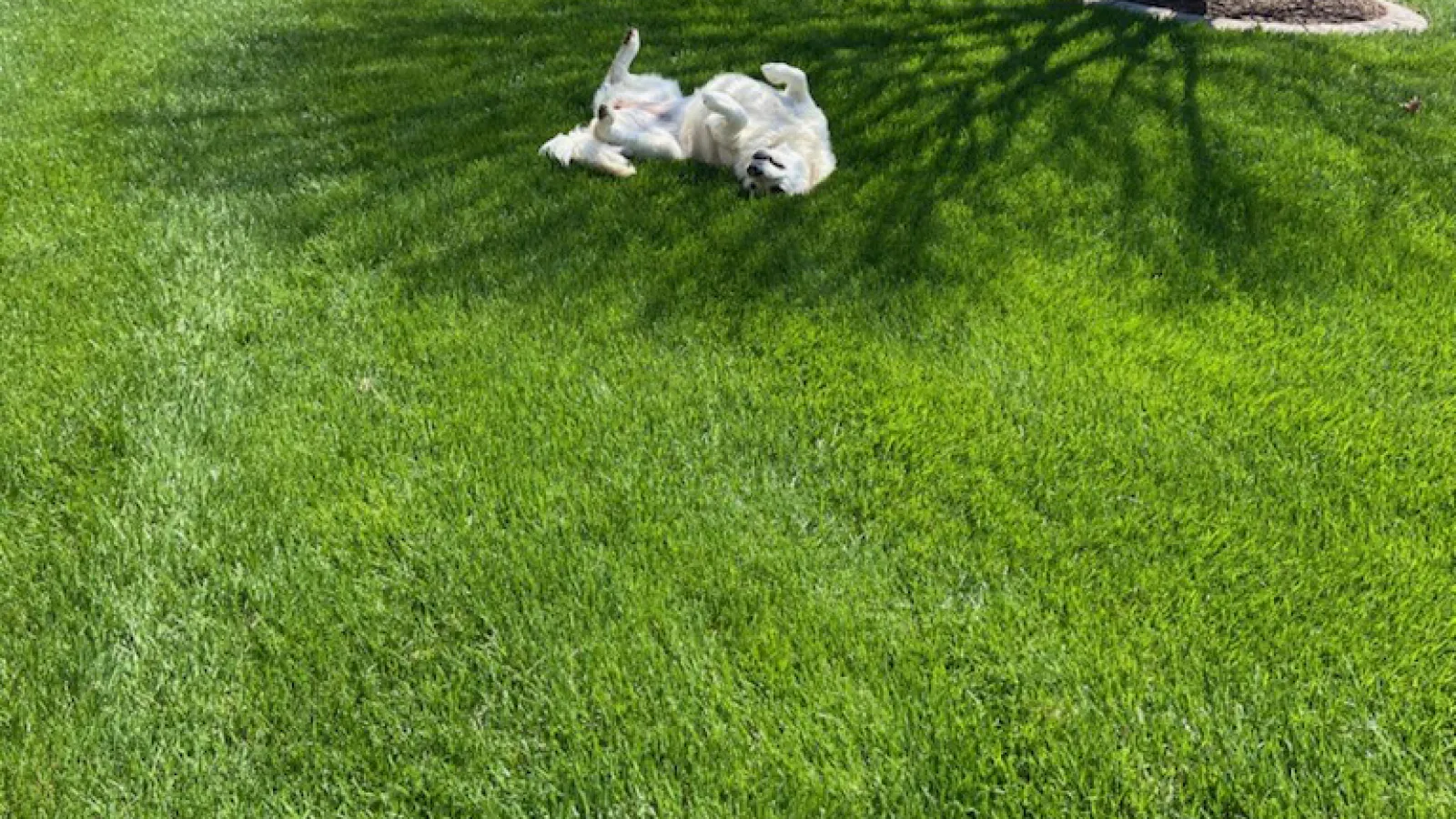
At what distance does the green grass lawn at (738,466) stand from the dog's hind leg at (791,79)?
28 cm

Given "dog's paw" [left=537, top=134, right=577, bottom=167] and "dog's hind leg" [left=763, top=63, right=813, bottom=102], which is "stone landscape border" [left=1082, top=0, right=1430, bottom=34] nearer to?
"dog's hind leg" [left=763, top=63, right=813, bottom=102]

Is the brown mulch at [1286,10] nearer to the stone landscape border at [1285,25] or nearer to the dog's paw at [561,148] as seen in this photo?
the stone landscape border at [1285,25]

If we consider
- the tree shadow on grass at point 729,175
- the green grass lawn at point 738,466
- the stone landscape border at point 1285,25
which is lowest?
the green grass lawn at point 738,466

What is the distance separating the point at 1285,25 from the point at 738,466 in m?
5.59

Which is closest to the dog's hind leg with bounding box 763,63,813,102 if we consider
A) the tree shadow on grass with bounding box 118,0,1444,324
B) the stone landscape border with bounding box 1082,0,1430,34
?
the tree shadow on grass with bounding box 118,0,1444,324

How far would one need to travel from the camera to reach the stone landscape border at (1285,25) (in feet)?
19.1

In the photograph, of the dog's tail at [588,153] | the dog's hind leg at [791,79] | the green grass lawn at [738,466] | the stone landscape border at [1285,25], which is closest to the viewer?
the green grass lawn at [738,466]

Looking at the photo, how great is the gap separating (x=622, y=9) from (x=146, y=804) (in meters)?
5.66

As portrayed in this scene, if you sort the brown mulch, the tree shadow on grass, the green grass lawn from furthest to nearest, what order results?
the brown mulch < the tree shadow on grass < the green grass lawn

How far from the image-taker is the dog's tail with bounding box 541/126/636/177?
4.16 metres

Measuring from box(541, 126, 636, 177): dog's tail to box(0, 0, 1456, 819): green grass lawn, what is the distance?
13cm

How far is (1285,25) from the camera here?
6.00 metres

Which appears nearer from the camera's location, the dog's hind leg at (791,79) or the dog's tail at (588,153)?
the dog's tail at (588,153)

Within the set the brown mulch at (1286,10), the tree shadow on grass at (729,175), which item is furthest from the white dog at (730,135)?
the brown mulch at (1286,10)
